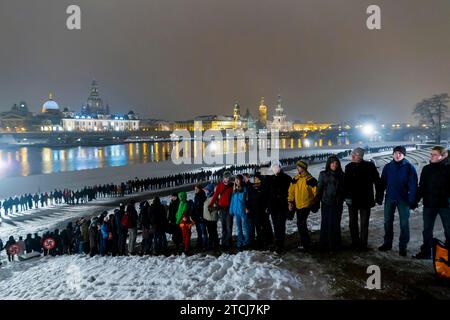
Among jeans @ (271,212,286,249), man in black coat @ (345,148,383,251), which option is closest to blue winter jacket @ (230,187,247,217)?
jeans @ (271,212,286,249)

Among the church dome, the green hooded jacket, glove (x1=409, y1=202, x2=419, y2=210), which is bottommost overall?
the green hooded jacket

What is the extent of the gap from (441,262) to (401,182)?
4.76ft

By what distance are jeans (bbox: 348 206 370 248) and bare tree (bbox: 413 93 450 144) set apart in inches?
2199

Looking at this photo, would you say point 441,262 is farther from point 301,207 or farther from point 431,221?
point 301,207

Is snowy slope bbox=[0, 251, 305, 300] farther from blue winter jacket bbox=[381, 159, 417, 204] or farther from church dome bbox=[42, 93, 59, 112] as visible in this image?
church dome bbox=[42, 93, 59, 112]

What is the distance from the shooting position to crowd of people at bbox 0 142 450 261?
5852 millimetres

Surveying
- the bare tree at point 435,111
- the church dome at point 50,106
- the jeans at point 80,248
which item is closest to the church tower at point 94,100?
the church dome at point 50,106

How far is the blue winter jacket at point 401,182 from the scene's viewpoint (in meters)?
5.89

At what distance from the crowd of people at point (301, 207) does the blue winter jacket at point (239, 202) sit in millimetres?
21

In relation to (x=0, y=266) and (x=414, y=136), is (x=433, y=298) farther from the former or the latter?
(x=414, y=136)

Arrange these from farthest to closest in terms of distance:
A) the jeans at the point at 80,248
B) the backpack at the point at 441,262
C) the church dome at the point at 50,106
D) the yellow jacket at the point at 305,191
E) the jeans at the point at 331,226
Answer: the church dome at the point at 50,106 → the jeans at the point at 80,248 → the yellow jacket at the point at 305,191 → the jeans at the point at 331,226 → the backpack at the point at 441,262

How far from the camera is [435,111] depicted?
180ft

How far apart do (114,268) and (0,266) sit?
5223 mm

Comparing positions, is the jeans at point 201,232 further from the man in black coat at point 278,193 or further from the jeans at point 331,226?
the jeans at point 331,226
